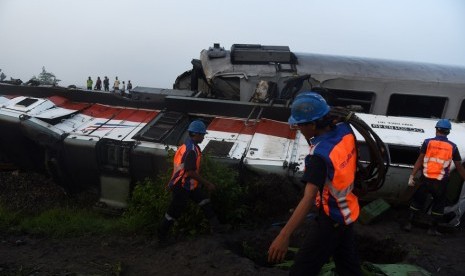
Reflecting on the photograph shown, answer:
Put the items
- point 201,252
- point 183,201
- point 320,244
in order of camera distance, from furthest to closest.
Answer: point 183,201 < point 201,252 < point 320,244

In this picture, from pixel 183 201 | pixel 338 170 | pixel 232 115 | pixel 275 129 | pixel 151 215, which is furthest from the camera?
pixel 232 115

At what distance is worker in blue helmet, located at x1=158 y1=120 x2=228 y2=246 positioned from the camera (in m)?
4.18

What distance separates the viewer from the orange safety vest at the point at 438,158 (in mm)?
4672

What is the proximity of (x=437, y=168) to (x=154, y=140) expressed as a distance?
3665 millimetres

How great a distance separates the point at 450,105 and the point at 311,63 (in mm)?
2694

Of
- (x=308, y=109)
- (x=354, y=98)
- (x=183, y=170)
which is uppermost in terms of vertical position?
(x=308, y=109)

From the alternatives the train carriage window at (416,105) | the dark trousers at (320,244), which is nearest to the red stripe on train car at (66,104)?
the dark trousers at (320,244)

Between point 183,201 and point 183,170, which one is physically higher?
point 183,170

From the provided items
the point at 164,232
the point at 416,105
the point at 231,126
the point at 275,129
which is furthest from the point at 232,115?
the point at 416,105

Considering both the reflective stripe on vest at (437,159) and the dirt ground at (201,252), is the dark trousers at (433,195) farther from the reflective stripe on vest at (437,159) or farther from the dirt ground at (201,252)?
the dirt ground at (201,252)

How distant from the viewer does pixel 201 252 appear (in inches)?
158

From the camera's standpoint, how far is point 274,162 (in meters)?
5.15

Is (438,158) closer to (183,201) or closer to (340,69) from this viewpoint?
(183,201)

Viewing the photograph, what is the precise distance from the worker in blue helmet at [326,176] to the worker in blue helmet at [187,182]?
1781mm
